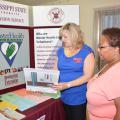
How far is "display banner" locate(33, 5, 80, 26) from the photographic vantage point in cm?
218

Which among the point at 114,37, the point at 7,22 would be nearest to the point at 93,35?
the point at 7,22

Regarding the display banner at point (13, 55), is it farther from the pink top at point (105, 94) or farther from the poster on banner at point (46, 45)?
the pink top at point (105, 94)

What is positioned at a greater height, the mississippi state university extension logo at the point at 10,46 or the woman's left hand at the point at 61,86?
the mississippi state university extension logo at the point at 10,46

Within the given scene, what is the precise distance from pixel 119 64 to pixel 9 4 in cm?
123

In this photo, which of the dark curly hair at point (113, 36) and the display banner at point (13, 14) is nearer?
the dark curly hair at point (113, 36)

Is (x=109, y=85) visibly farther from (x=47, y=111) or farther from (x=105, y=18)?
(x=105, y=18)

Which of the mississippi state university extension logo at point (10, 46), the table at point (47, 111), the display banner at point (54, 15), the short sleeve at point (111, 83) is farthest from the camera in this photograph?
the display banner at point (54, 15)

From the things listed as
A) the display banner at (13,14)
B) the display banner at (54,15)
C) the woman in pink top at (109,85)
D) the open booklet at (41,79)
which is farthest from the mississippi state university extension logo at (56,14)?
the woman in pink top at (109,85)

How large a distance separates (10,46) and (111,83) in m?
1.11

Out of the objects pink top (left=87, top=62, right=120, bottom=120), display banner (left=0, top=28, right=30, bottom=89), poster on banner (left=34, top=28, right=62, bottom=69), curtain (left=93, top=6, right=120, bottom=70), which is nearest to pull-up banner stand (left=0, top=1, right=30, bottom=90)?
display banner (left=0, top=28, right=30, bottom=89)

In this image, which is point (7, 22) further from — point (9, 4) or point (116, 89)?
point (116, 89)

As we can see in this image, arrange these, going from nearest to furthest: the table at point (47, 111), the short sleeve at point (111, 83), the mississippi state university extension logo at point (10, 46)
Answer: the short sleeve at point (111, 83), the table at point (47, 111), the mississippi state university extension logo at point (10, 46)

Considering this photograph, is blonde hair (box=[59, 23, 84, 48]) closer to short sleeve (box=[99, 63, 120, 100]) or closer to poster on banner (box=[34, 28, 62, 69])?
short sleeve (box=[99, 63, 120, 100])

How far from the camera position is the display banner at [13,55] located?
70.4 inches
